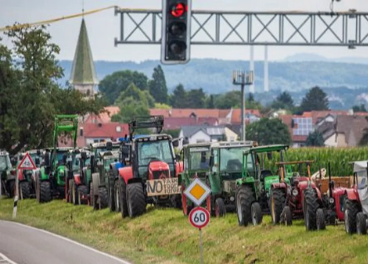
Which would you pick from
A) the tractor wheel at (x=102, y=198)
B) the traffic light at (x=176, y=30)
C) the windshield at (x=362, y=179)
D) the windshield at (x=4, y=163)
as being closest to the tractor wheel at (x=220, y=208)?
the windshield at (x=362, y=179)

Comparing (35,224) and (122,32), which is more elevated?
(122,32)

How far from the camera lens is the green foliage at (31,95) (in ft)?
273

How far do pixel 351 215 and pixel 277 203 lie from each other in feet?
15.1

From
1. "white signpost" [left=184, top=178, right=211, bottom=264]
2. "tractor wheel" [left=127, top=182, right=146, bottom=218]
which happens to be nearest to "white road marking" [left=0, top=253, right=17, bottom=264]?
"white signpost" [left=184, top=178, right=211, bottom=264]

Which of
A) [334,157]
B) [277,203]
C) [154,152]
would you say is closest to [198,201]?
[277,203]

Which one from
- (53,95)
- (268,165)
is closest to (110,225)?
(268,165)

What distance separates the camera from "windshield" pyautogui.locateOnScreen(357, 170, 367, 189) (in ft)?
95.4

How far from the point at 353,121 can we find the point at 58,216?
14610 centimetres

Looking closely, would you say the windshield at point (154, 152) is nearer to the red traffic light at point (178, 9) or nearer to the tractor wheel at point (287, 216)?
the tractor wheel at point (287, 216)

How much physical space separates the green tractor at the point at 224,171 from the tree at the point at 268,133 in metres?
141

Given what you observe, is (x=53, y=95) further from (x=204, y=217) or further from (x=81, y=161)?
(x=204, y=217)

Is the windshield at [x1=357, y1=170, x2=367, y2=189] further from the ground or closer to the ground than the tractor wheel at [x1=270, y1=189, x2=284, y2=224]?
further from the ground

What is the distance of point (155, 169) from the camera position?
44.4 m

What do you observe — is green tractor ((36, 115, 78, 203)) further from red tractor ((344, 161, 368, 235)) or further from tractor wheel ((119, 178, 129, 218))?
red tractor ((344, 161, 368, 235))
